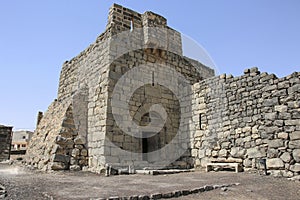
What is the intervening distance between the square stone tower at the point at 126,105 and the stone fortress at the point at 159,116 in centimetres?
3

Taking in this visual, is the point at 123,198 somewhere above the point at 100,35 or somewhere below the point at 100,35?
below

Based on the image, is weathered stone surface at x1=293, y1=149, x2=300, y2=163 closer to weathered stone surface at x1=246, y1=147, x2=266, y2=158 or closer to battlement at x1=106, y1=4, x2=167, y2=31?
weathered stone surface at x1=246, y1=147, x2=266, y2=158

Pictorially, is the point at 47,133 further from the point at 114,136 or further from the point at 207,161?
the point at 207,161

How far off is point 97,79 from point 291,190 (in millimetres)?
6347

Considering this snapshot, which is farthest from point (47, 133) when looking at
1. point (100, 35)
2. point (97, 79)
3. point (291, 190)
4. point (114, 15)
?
point (291, 190)

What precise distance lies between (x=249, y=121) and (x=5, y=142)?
570 inches

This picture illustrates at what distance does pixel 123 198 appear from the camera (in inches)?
132

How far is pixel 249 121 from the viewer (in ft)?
23.8

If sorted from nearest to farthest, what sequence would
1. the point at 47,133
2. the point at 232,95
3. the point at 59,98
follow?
the point at 232,95 < the point at 47,133 < the point at 59,98

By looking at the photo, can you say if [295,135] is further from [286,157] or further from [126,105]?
[126,105]

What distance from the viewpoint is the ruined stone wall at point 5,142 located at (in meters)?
14.8

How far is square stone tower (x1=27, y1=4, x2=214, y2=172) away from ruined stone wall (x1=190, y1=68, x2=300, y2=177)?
2.61ft

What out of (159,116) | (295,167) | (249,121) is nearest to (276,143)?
(295,167)

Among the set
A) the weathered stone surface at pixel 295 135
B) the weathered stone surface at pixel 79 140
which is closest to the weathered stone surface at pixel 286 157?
the weathered stone surface at pixel 295 135
